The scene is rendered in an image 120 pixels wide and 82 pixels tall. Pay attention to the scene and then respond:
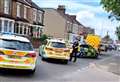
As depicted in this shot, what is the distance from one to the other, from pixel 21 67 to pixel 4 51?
94 cm

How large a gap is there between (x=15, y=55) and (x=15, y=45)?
66cm

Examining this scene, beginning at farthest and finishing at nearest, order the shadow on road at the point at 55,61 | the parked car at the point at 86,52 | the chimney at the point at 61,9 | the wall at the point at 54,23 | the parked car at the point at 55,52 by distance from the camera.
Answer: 1. the chimney at the point at 61,9
2. the wall at the point at 54,23
3. the parked car at the point at 86,52
4. the shadow on road at the point at 55,61
5. the parked car at the point at 55,52

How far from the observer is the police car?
1559 cm

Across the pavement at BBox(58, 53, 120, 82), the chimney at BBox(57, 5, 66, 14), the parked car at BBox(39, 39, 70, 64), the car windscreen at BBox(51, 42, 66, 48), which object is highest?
the chimney at BBox(57, 5, 66, 14)

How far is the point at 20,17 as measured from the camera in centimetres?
5641

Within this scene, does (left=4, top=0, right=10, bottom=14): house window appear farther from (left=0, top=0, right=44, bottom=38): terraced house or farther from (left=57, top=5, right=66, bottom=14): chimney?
(left=57, top=5, right=66, bottom=14): chimney

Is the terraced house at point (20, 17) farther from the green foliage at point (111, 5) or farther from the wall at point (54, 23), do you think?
the green foliage at point (111, 5)

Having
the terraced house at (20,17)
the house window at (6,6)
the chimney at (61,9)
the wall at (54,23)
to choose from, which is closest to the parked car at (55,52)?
Answer: the terraced house at (20,17)

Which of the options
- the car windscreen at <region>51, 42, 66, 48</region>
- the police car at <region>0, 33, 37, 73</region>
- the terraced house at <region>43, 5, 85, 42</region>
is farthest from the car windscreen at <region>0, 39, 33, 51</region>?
the terraced house at <region>43, 5, 85, 42</region>

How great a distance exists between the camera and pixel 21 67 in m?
15.9

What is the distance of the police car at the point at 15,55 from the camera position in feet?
51.1

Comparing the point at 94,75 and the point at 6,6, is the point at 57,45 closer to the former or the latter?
the point at 94,75

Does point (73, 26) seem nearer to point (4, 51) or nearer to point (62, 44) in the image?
point (62, 44)

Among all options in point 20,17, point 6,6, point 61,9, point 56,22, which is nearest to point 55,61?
point 6,6
